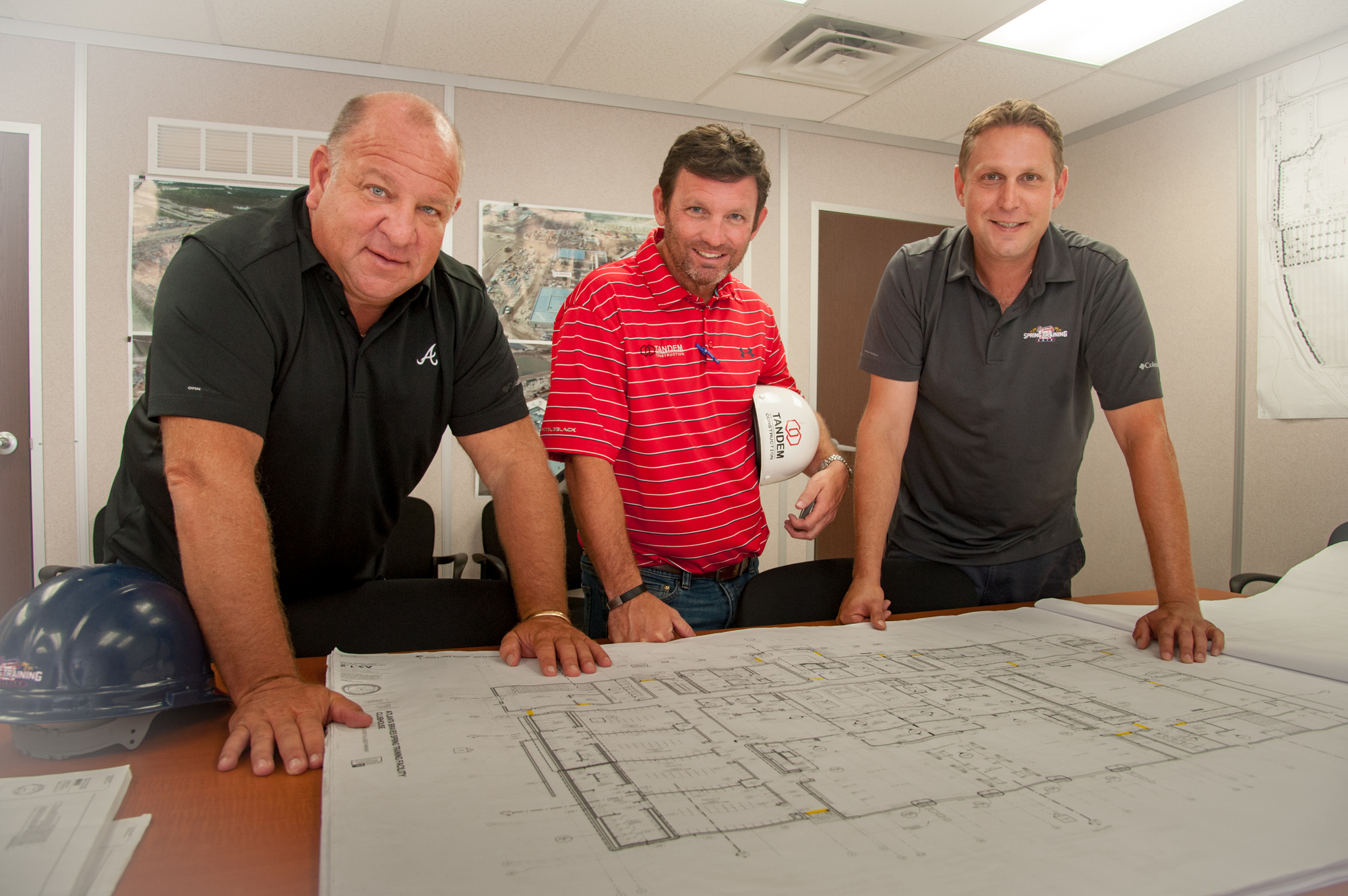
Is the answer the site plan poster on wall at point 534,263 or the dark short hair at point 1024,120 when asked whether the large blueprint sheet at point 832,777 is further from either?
the site plan poster on wall at point 534,263

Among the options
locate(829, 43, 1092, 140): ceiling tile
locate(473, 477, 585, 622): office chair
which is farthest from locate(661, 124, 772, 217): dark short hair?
locate(829, 43, 1092, 140): ceiling tile

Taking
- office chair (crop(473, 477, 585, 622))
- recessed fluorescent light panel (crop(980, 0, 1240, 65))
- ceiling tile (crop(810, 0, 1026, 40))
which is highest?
recessed fluorescent light panel (crop(980, 0, 1240, 65))

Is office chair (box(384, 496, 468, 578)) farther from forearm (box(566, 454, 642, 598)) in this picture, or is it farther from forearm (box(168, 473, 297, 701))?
forearm (box(168, 473, 297, 701))

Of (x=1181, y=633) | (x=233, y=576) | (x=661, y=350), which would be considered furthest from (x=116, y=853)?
(x=1181, y=633)

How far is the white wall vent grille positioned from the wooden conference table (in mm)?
3071

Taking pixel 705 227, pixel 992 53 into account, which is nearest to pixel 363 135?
pixel 705 227

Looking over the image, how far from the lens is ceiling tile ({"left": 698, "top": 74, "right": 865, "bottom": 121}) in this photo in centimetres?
374

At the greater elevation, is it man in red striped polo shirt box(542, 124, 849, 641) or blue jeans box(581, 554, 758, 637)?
man in red striped polo shirt box(542, 124, 849, 641)

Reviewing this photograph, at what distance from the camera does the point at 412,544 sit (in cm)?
330

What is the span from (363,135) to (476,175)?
104 inches

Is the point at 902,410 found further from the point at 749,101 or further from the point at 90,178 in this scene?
the point at 90,178

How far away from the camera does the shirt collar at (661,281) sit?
5.35 ft

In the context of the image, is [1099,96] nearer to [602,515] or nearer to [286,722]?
[602,515]

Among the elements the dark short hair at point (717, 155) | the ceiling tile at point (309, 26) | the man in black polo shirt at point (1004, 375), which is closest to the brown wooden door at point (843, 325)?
the ceiling tile at point (309, 26)
